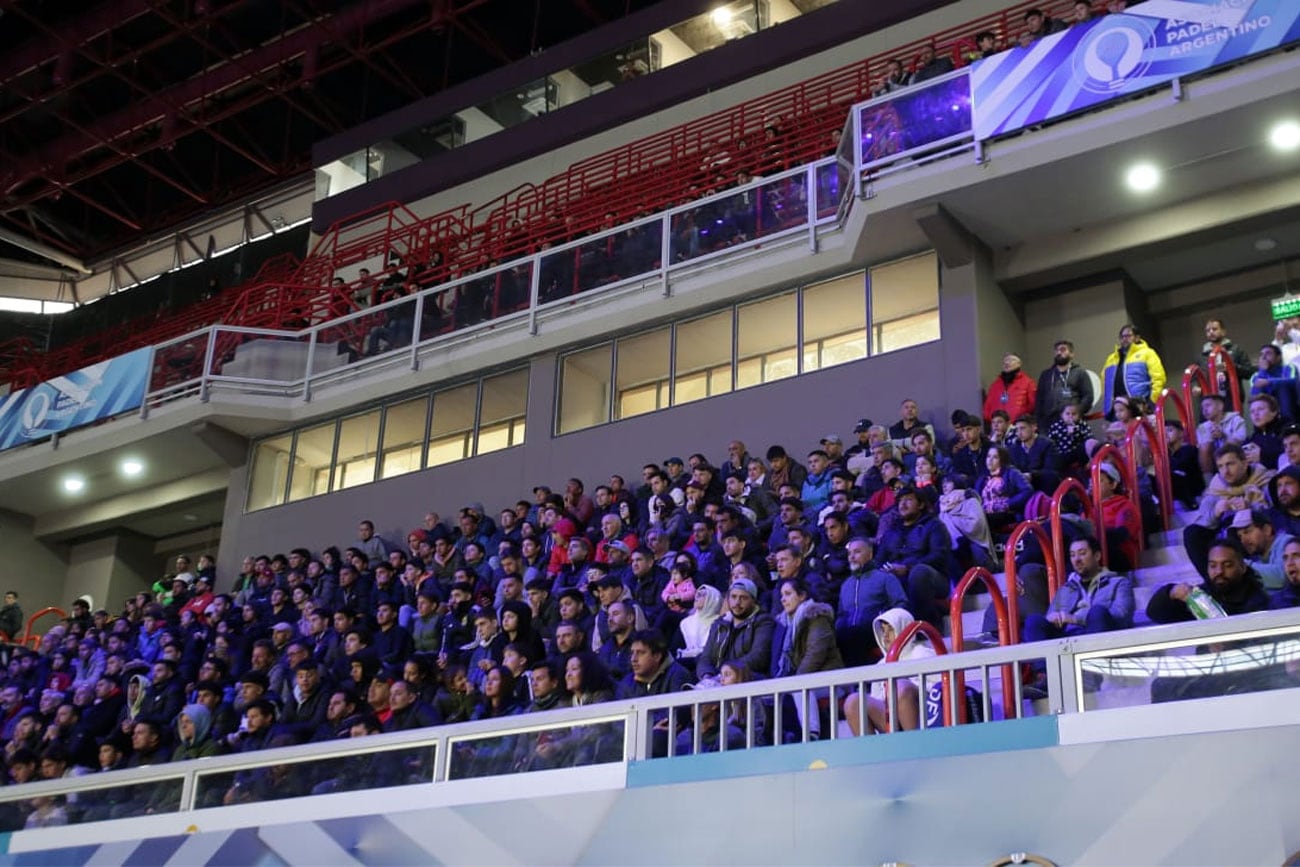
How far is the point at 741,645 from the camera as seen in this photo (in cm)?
840

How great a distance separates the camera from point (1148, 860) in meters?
6.47

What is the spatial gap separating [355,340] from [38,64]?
31.6 ft

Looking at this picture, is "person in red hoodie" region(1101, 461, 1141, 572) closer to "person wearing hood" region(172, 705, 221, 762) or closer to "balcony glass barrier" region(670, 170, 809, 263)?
"balcony glass barrier" region(670, 170, 809, 263)

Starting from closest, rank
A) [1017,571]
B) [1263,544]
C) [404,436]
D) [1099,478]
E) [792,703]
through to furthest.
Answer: [792,703], [1263,544], [1017,571], [1099,478], [404,436]

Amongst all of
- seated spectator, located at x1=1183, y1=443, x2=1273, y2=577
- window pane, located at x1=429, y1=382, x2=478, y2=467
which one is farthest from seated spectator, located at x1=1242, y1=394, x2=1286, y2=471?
window pane, located at x1=429, y1=382, x2=478, y2=467

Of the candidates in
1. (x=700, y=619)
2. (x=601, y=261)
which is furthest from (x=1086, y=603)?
(x=601, y=261)

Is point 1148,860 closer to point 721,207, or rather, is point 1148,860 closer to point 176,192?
point 721,207

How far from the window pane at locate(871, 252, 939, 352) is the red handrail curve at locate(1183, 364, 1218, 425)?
321 centimetres

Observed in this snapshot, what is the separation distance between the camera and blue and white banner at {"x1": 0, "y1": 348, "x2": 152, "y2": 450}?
60.1ft

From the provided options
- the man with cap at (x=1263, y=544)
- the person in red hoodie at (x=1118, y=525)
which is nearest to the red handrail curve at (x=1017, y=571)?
the person in red hoodie at (x=1118, y=525)

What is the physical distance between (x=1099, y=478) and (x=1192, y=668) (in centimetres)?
336

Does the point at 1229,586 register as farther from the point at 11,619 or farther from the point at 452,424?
the point at 11,619

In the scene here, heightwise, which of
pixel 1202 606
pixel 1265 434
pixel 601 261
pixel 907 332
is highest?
pixel 601 261

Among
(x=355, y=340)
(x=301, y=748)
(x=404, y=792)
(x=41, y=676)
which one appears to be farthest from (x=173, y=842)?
(x=355, y=340)
